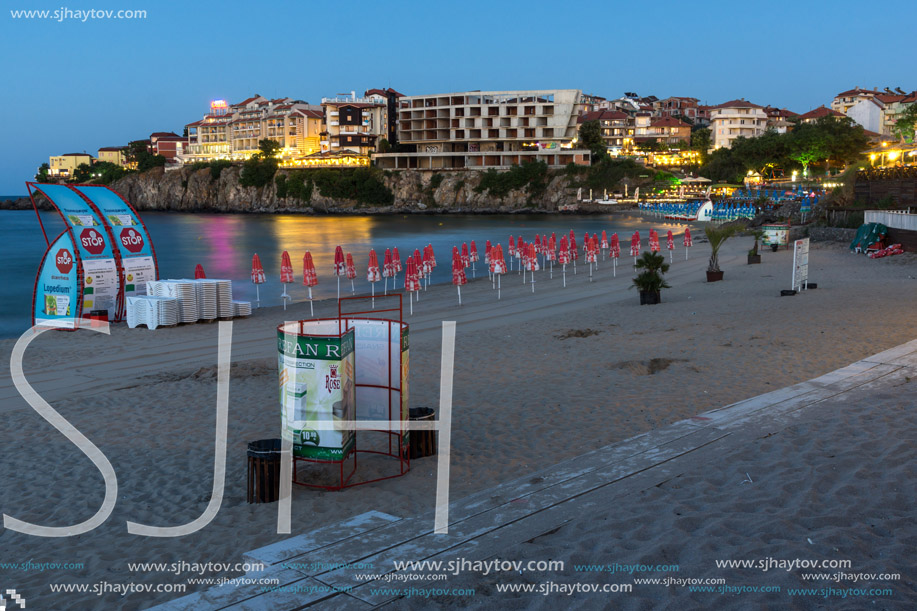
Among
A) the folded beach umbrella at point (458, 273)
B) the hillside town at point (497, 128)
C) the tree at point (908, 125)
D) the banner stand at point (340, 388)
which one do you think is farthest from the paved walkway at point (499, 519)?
the hillside town at point (497, 128)

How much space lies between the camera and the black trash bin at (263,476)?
6.38 m

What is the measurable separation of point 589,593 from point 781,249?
92.8 feet

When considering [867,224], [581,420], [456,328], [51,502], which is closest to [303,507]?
[51,502]

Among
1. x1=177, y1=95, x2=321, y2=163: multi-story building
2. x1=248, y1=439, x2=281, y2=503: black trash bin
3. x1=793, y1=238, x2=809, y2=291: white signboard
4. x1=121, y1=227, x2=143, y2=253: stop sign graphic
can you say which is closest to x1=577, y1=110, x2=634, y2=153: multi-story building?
x1=177, y1=95, x2=321, y2=163: multi-story building

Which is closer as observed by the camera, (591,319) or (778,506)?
(778,506)

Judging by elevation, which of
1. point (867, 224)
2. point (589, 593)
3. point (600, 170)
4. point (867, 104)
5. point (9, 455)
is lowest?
point (9, 455)

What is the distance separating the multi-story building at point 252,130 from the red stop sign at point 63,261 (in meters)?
112

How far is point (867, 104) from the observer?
101188 mm

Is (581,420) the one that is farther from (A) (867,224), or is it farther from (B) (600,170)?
(B) (600,170)

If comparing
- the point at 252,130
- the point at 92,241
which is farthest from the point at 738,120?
the point at 92,241

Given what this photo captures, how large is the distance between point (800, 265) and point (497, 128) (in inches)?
3572

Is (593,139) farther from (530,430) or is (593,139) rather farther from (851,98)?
(530,430)

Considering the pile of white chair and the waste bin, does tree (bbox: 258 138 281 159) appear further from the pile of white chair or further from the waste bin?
the waste bin

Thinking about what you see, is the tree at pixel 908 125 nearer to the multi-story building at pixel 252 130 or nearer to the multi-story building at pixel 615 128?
the multi-story building at pixel 615 128
